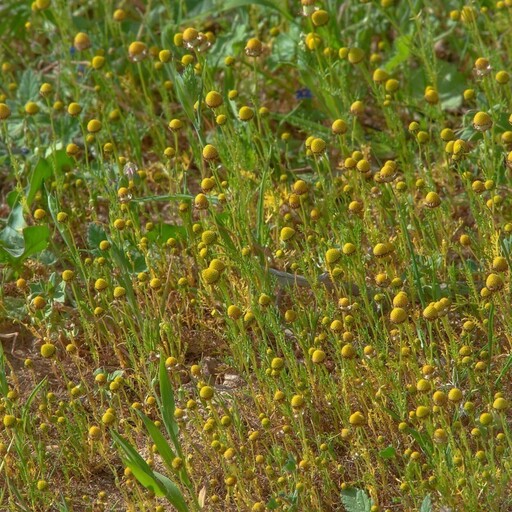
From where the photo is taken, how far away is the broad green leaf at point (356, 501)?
2682 millimetres

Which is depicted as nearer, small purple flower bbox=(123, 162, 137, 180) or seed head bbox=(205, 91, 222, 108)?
seed head bbox=(205, 91, 222, 108)

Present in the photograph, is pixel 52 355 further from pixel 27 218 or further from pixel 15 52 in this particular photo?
pixel 15 52

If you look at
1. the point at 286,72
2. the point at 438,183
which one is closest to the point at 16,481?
the point at 438,183

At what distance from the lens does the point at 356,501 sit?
2711 millimetres

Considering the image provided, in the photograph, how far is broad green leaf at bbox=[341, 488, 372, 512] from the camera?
2682 mm

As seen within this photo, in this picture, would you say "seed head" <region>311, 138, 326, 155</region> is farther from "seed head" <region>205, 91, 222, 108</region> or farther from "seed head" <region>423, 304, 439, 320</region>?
"seed head" <region>423, 304, 439, 320</region>

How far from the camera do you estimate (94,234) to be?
356cm

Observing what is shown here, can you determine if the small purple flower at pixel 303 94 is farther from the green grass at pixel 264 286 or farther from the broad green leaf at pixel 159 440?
the broad green leaf at pixel 159 440

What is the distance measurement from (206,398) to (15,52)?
273cm

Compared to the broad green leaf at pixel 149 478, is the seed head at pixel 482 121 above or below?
above

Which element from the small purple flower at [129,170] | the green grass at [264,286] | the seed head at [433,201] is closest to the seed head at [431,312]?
the green grass at [264,286]

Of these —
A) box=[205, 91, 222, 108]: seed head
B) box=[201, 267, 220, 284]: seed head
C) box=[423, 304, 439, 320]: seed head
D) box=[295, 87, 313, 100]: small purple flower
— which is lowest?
box=[295, 87, 313, 100]: small purple flower

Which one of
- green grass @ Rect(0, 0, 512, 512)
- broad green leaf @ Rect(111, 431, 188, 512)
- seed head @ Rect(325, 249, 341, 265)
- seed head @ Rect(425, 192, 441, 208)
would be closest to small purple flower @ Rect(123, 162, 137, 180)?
green grass @ Rect(0, 0, 512, 512)

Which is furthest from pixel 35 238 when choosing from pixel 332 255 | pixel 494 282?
pixel 494 282
